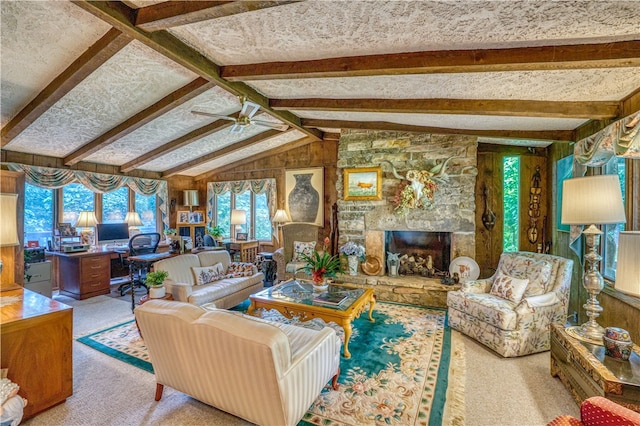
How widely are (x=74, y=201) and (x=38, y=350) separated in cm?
463

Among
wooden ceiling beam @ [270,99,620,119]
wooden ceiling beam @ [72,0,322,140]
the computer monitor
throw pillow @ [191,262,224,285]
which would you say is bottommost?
throw pillow @ [191,262,224,285]

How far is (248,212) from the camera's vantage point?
7.05 metres

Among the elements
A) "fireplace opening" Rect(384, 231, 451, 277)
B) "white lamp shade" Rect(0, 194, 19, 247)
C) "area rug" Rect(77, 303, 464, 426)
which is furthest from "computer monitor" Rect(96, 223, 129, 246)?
"fireplace opening" Rect(384, 231, 451, 277)

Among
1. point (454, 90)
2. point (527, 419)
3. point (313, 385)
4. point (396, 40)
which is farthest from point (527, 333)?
point (396, 40)

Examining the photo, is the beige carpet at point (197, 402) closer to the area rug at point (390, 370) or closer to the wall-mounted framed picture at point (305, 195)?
the area rug at point (390, 370)

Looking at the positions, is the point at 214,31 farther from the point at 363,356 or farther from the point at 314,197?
the point at 314,197

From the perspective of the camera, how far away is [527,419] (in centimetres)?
192

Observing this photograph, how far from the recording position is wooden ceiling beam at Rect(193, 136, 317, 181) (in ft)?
20.0

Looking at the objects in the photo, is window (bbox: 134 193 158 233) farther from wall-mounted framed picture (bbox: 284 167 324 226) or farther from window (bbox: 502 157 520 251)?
Answer: window (bbox: 502 157 520 251)

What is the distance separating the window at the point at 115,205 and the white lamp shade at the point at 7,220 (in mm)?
4576

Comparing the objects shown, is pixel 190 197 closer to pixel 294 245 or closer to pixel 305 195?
pixel 305 195

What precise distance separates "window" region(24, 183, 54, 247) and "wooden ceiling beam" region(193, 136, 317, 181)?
9.86 ft

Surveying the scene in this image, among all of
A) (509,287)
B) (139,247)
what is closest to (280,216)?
(139,247)

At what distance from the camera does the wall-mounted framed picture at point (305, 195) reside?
6.02 m
